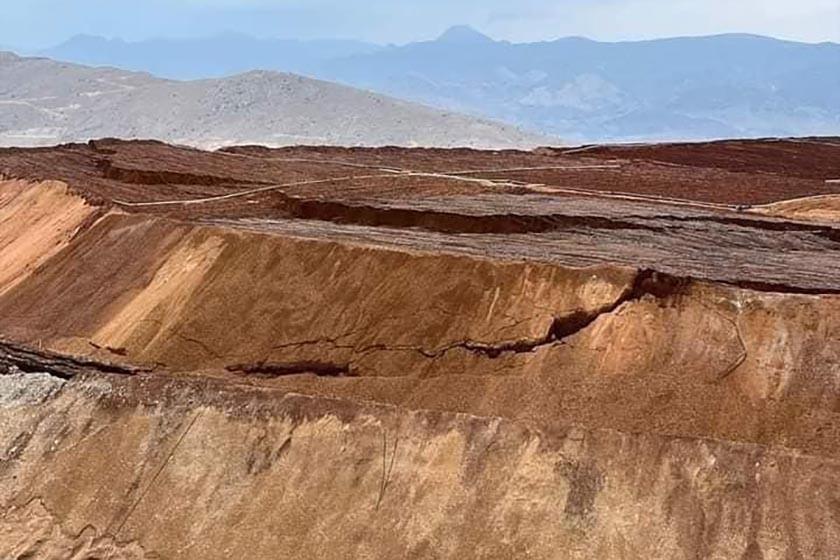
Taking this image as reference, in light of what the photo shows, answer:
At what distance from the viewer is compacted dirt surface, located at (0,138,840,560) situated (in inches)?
488

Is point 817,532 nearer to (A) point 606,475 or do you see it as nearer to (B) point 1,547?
(A) point 606,475

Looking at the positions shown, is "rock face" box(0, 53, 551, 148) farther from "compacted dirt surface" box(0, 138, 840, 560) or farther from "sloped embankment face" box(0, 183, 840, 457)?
→ "sloped embankment face" box(0, 183, 840, 457)

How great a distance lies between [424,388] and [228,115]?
10255 cm

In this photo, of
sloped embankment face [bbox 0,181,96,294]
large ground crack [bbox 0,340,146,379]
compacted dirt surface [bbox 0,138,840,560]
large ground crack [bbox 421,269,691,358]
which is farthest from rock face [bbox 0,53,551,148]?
large ground crack [bbox 421,269,691,358]

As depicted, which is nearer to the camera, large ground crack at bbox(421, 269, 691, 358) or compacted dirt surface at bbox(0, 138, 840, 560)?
compacted dirt surface at bbox(0, 138, 840, 560)

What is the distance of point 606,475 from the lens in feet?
41.2

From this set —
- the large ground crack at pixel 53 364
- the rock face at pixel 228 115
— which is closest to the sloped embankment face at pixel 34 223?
the large ground crack at pixel 53 364

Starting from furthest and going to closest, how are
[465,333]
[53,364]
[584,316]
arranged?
[53,364] < [465,333] < [584,316]

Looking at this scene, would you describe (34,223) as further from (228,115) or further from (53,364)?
(228,115)

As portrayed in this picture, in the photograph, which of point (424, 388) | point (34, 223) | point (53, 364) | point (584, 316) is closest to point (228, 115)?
point (34, 223)

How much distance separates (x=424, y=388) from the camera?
48.5 ft

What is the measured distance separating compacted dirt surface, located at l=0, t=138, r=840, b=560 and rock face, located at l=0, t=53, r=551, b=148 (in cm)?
7907

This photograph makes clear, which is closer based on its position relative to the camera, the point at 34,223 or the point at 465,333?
the point at 465,333

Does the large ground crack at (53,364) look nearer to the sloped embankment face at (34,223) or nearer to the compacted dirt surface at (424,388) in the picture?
the compacted dirt surface at (424,388)
